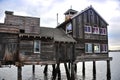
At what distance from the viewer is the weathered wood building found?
87.4 ft

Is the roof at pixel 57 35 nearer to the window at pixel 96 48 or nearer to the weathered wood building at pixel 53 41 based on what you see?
the weathered wood building at pixel 53 41

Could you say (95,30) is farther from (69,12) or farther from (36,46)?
(36,46)

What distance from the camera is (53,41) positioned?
30.2m

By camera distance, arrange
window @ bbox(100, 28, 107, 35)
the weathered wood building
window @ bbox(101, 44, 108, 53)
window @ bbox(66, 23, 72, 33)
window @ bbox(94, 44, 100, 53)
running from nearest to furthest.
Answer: the weathered wood building
window @ bbox(66, 23, 72, 33)
window @ bbox(94, 44, 100, 53)
window @ bbox(101, 44, 108, 53)
window @ bbox(100, 28, 107, 35)

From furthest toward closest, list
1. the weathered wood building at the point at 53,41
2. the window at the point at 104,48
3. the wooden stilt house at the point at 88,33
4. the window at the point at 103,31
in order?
the window at the point at 103,31, the window at the point at 104,48, the wooden stilt house at the point at 88,33, the weathered wood building at the point at 53,41

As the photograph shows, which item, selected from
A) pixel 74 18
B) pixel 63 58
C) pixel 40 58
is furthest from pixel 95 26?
pixel 40 58

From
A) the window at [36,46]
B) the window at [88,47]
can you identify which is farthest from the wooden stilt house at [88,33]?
the window at [36,46]

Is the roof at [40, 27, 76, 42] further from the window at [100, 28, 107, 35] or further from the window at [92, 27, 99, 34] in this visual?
the window at [100, 28, 107, 35]

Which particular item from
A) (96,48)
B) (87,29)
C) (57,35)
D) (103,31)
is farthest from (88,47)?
(57,35)

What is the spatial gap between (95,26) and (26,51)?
16177 millimetres

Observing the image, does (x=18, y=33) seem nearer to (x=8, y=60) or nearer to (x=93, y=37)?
(x=8, y=60)

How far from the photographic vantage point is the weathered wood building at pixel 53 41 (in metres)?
26.6

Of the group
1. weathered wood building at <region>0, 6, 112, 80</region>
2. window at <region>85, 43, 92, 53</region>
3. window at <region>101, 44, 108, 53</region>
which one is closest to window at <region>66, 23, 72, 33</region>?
weathered wood building at <region>0, 6, 112, 80</region>

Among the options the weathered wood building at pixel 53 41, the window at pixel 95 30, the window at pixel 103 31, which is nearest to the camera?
the weathered wood building at pixel 53 41
